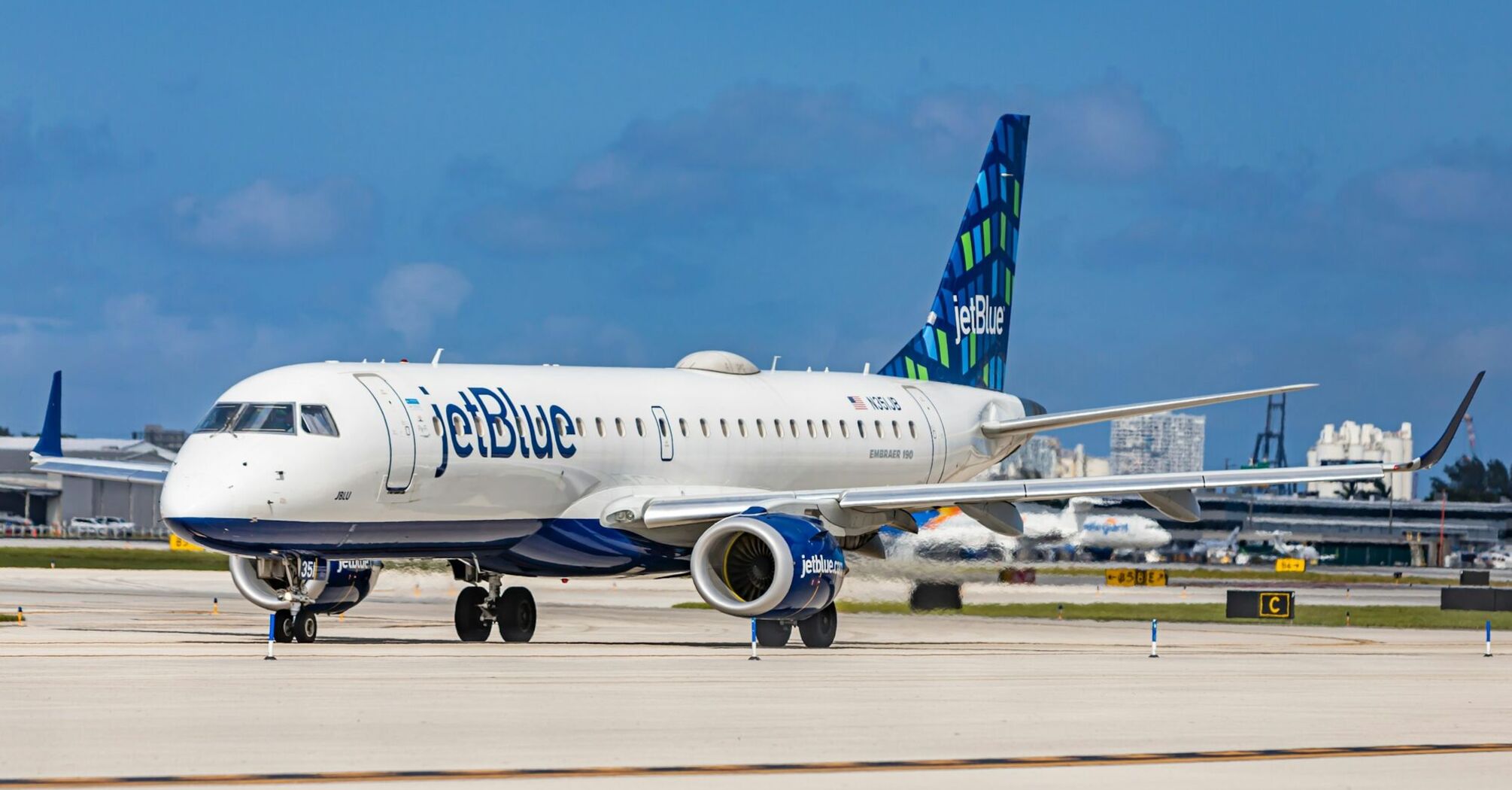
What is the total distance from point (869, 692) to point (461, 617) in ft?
43.1

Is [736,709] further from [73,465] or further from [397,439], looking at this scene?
[73,465]

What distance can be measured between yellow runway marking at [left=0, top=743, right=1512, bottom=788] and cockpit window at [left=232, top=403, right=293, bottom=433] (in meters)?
16.3

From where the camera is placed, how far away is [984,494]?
112 ft

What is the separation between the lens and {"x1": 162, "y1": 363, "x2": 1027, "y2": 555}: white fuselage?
1203 inches

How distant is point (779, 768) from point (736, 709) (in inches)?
209

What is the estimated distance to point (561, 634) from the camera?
126 ft

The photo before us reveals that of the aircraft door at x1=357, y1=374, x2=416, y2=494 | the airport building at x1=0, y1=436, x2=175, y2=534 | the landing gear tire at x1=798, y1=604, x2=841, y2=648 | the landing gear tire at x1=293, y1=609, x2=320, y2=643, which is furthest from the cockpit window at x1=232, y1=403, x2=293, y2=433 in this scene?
the airport building at x1=0, y1=436, x2=175, y2=534

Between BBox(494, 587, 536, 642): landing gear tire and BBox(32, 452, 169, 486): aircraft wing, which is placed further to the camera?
BBox(32, 452, 169, 486): aircraft wing

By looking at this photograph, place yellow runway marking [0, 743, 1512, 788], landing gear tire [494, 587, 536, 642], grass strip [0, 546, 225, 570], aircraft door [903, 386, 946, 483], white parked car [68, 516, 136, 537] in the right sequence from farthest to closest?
white parked car [68, 516, 136, 537] < grass strip [0, 546, 225, 570] < aircraft door [903, 386, 946, 483] < landing gear tire [494, 587, 536, 642] < yellow runway marking [0, 743, 1512, 788]

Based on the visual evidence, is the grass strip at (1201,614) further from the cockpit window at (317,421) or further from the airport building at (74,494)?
the airport building at (74,494)

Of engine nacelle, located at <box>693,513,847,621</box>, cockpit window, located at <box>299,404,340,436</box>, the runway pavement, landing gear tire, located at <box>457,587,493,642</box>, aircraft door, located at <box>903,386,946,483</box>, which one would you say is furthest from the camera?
aircraft door, located at <box>903,386,946,483</box>

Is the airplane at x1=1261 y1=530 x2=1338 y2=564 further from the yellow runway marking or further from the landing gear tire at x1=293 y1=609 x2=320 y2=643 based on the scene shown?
the yellow runway marking

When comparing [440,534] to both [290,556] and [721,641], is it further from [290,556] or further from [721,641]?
[721,641]

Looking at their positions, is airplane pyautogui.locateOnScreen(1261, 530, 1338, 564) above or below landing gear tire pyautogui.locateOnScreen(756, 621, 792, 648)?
above
